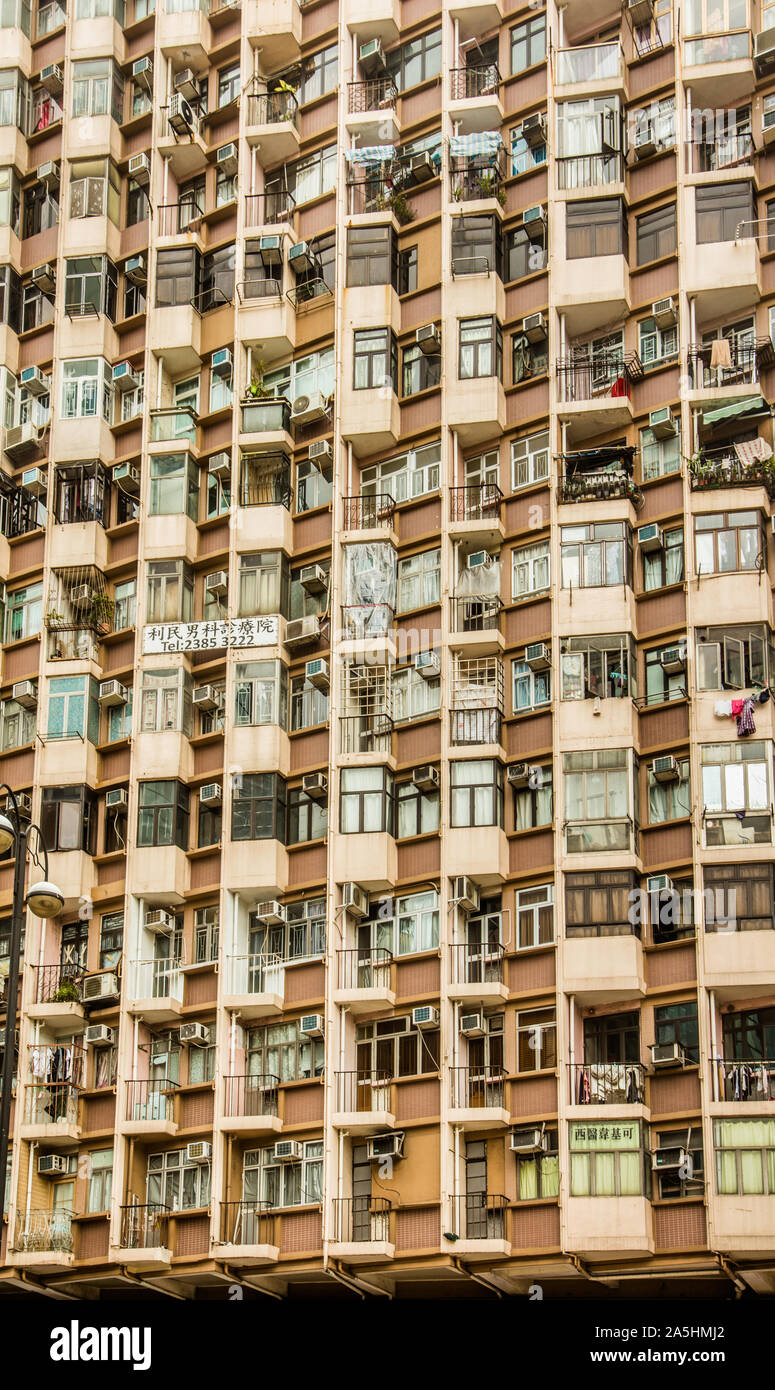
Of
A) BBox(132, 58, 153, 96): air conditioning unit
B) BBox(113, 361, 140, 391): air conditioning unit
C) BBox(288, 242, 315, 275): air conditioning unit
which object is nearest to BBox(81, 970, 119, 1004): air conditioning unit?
BBox(113, 361, 140, 391): air conditioning unit

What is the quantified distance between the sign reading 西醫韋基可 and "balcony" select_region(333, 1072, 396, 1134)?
29.2 ft

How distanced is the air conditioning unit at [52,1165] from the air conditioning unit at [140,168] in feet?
72.5

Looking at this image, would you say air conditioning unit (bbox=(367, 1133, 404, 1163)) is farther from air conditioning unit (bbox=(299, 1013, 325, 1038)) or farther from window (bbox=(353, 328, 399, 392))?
window (bbox=(353, 328, 399, 392))

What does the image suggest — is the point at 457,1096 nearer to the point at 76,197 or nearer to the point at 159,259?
the point at 159,259

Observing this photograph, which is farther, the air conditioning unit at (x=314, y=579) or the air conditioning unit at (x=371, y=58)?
the air conditioning unit at (x=371, y=58)

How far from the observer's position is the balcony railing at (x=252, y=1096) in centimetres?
3731

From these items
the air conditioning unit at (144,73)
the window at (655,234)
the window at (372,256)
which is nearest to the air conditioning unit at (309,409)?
the window at (372,256)

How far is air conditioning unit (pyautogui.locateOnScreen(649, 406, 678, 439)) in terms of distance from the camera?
38.7 meters

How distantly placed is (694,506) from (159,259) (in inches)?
573

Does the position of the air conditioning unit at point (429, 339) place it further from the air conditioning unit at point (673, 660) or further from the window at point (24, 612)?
the window at point (24, 612)

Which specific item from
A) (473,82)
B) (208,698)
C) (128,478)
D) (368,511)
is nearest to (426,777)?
(208,698)

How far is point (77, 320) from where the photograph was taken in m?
45.4

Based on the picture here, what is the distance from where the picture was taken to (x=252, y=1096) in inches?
1476

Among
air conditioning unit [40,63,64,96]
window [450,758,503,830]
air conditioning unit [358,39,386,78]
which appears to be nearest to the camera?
window [450,758,503,830]
